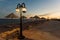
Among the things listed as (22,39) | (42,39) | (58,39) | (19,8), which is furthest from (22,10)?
(58,39)

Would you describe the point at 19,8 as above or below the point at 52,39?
above

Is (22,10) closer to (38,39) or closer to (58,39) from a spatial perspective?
(38,39)

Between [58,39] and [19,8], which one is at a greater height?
[19,8]

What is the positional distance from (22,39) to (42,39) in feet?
4.27

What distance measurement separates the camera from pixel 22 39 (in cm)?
823

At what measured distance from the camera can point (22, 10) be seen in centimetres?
810

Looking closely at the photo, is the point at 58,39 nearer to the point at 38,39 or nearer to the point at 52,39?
the point at 52,39

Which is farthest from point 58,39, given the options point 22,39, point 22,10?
point 22,10

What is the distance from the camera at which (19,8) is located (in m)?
8.21

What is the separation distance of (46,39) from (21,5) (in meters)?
2.55

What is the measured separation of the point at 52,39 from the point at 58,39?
0.37 m

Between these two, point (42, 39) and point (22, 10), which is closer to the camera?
point (22, 10)

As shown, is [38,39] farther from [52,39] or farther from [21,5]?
[21,5]

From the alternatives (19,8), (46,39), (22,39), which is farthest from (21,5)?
(46,39)
